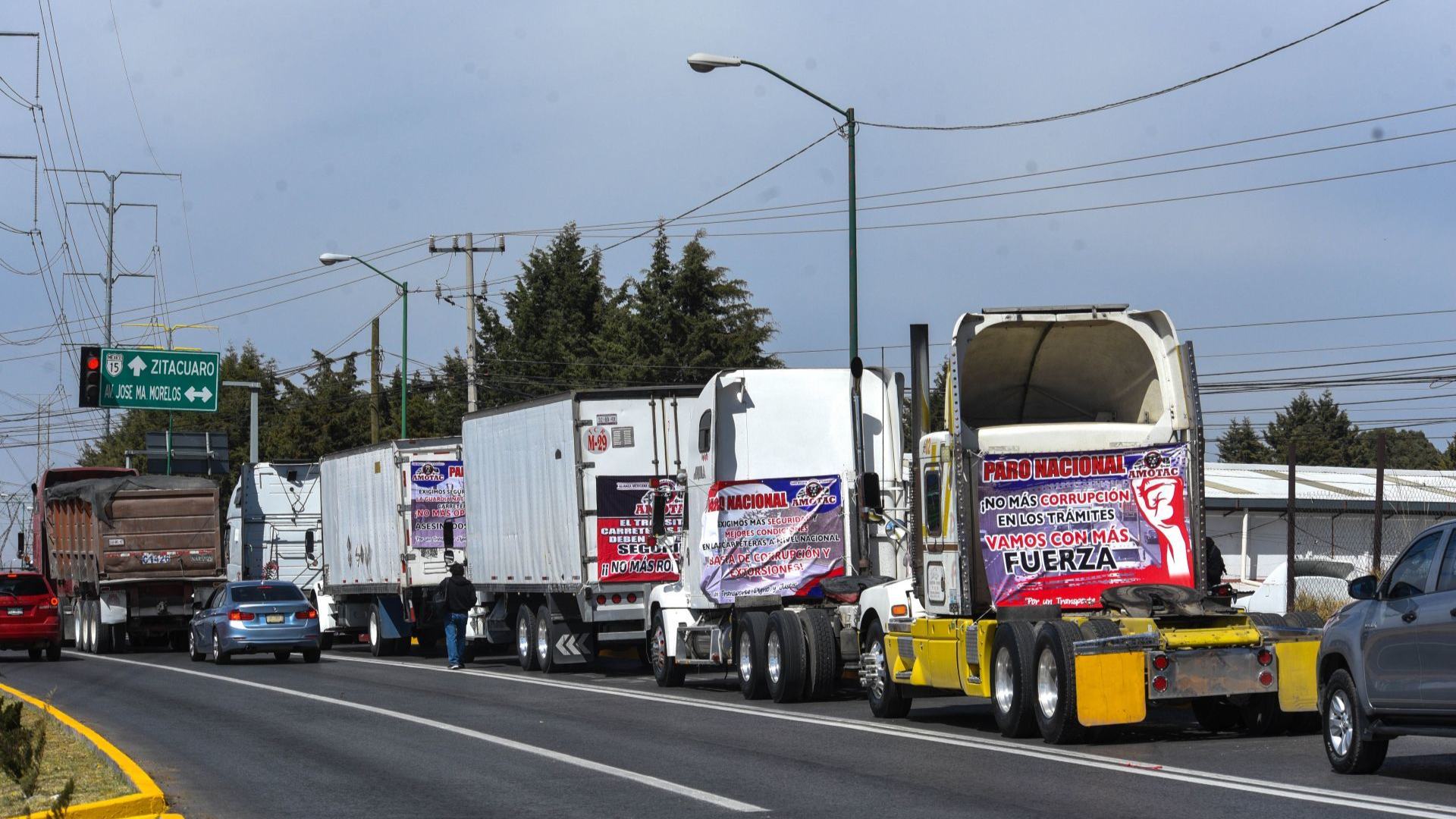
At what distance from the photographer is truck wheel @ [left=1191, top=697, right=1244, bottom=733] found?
15336mm

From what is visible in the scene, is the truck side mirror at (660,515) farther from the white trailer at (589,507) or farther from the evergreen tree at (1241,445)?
the evergreen tree at (1241,445)

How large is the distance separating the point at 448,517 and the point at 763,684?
13.5 metres

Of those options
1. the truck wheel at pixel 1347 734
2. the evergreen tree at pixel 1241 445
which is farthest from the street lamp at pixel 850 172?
the evergreen tree at pixel 1241 445

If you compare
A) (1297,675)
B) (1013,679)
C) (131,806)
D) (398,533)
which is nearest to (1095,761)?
(1013,679)

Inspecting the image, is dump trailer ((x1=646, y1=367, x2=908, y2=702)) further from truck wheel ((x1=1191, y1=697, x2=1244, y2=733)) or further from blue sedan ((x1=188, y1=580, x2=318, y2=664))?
blue sedan ((x1=188, y1=580, x2=318, y2=664))

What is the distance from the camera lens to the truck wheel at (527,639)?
27.4 metres

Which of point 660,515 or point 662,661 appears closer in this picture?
point 660,515

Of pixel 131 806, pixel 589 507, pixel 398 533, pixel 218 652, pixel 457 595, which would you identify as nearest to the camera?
pixel 131 806

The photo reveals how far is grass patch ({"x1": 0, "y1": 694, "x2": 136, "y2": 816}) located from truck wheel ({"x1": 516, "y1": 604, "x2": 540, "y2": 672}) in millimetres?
12122

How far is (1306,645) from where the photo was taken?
553 inches

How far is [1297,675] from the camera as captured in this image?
46.2 feet

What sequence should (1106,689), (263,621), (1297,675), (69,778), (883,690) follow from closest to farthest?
(69,778) < (1106,689) < (1297,675) < (883,690) < (263,621)

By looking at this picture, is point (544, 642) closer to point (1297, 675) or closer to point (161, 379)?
point (1297, 675)

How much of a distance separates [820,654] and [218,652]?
14877 mm
